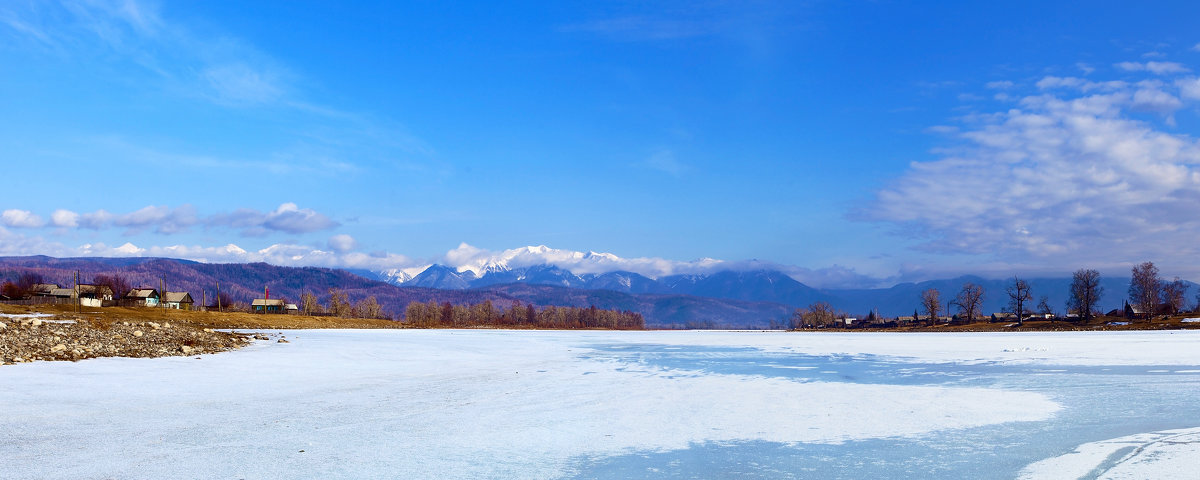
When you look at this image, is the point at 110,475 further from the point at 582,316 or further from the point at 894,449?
the point at 582,316

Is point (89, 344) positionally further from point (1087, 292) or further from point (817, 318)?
point (817, 318)

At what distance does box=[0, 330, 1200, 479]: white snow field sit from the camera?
7.04 meters

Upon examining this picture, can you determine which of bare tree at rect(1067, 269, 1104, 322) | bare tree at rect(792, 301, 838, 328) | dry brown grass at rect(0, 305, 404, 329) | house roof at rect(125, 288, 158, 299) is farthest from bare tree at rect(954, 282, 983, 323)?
house roof at rect(125, 288, 158, 299)

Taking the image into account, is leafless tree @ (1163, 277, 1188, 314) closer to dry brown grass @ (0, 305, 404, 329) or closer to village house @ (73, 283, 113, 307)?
dry brown grass @ (0, 305, 404, 329)

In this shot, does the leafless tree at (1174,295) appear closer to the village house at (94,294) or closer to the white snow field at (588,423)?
the white snow field at (588,423)

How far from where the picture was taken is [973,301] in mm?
105625

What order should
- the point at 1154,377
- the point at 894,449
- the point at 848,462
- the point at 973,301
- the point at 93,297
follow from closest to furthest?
the point at 848,462 < the point at 894,449 < the point at 1154,377 < the point at 93,297 < the point at 973,301

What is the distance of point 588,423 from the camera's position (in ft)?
32.4

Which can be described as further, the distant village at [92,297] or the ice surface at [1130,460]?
the distant village at [92,297]

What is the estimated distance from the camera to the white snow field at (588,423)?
7.04m

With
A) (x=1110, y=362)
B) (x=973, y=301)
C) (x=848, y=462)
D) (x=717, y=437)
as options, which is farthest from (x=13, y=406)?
(x=973, y=301)

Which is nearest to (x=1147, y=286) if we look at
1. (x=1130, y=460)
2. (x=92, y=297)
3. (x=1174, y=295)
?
(x=1174, y=295)

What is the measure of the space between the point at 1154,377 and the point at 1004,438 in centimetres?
1030

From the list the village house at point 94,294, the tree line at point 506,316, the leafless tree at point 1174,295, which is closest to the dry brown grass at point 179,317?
the village house at point 94,294
